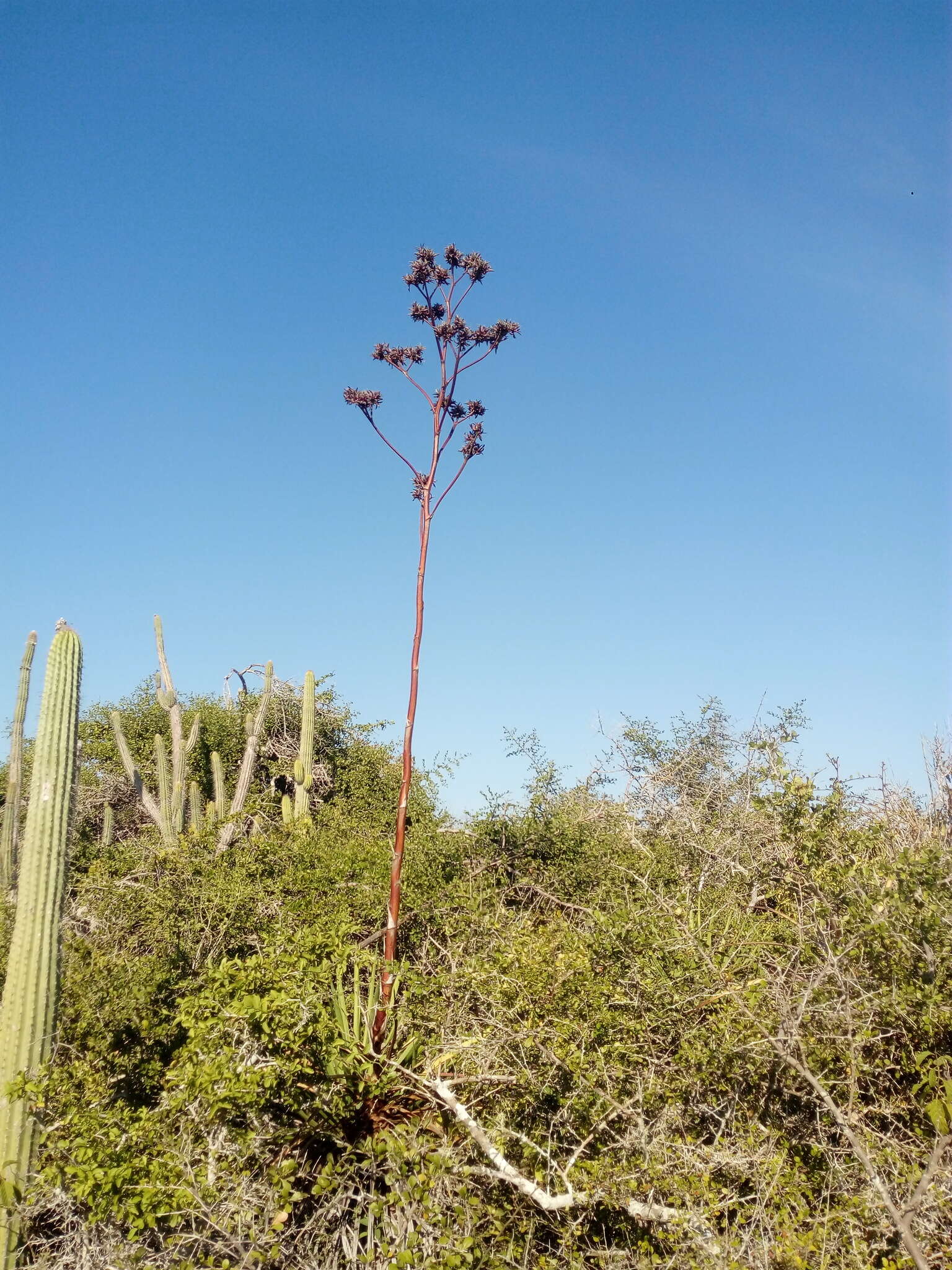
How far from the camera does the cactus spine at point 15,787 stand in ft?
37.1

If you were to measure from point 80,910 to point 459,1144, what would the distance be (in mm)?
5581

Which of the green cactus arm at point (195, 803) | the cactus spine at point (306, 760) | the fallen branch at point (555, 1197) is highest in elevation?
the cactus spine at point (306, 760)

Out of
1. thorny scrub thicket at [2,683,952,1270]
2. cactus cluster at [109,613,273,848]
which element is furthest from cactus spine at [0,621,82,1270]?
cactus cluster at [109,613,273,848]

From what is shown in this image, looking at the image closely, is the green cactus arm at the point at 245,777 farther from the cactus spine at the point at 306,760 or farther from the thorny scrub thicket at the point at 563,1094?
the thorny scrub thicket at the point at 563,1094

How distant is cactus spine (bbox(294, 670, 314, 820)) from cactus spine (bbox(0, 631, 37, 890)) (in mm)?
3865

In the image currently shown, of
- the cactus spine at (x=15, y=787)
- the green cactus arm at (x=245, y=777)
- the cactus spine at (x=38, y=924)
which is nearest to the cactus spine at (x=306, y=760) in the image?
the green cactus arm at (x=245, y=777)

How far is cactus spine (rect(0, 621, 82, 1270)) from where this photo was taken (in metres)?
5.01

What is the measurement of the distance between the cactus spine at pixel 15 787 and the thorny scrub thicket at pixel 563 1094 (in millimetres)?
6715

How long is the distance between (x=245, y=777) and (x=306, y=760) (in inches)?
34.9

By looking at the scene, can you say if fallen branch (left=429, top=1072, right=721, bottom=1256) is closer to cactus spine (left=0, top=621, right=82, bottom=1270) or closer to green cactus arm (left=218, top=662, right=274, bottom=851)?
cactus spine (left=0, top=621, right=82, bottom=1270)

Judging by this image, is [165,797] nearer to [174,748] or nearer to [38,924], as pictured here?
[174,748]

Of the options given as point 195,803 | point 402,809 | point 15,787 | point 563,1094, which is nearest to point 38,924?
point 402,809

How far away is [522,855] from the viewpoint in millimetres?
8406

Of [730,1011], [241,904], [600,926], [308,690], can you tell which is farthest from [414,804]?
[730,1011]
